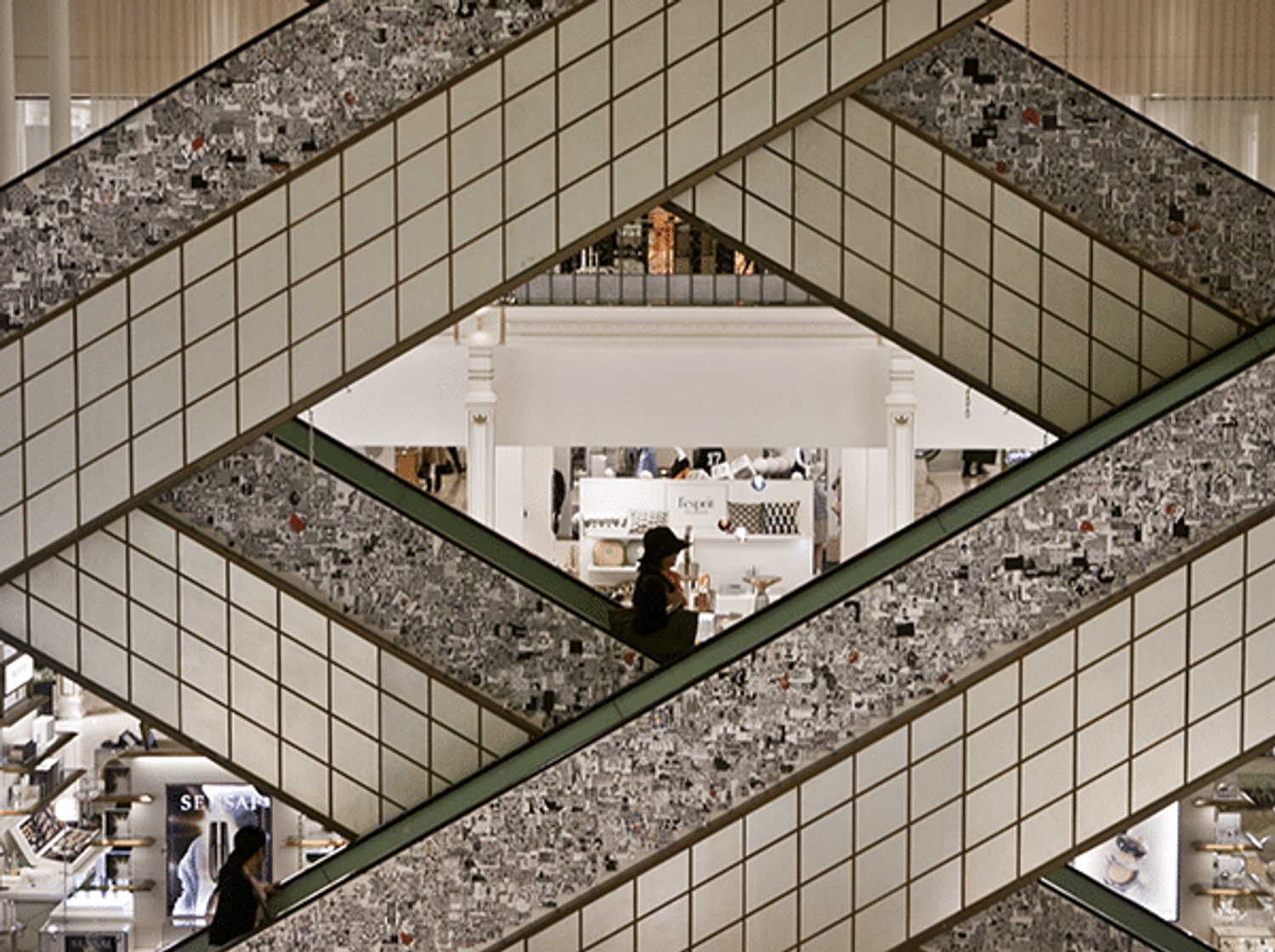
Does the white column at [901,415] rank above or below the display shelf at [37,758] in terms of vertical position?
above

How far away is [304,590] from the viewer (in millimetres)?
4145

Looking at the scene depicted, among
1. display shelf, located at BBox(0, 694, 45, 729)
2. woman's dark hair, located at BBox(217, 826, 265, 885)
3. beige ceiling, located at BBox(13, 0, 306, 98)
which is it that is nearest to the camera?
woman's dark hair, located at BBox(217, 826, 265, 885)

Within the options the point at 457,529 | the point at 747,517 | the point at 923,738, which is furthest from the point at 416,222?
the point at 747,517

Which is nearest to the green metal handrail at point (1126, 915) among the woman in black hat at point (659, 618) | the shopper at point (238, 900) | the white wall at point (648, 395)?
the woman in black hat at point (659, 618)

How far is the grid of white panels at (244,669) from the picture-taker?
3.91 m

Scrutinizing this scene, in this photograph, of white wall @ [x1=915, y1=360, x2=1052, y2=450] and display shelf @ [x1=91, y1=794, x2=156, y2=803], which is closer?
display shelf @ [x1=91, y1=794, x2=156, y2=803]

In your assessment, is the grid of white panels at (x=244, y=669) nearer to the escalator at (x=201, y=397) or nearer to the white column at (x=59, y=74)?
the escalator at (x=201, y=397)

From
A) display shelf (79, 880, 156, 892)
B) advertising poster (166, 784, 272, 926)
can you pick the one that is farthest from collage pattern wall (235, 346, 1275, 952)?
display shelf (79, 880, 156, 892)

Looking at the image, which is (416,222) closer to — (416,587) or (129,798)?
(416,587)

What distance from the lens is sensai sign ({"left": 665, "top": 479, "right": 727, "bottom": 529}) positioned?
1270 centimetres

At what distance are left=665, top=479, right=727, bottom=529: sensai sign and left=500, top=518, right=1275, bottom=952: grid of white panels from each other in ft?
30.5

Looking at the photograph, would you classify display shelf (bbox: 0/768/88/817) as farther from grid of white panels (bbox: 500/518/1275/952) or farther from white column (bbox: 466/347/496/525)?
grid of white panels (bbox: 500/518/1275/952)

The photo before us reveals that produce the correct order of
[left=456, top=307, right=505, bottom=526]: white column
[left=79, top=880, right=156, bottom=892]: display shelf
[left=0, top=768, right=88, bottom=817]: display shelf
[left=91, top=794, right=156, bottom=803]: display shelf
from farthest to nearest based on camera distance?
1. [left=456, top=307, right=505, bottom=526]: white column
2. [left=0, top=768, right=88, bottom=817]: display shelf
3. [left=91, top=794, right=156, bottom=803]: display shelf
4. [left=79, top=880, right=156, bottom=892]: display shelf

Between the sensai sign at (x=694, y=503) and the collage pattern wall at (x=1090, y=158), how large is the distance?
28.8 feet
